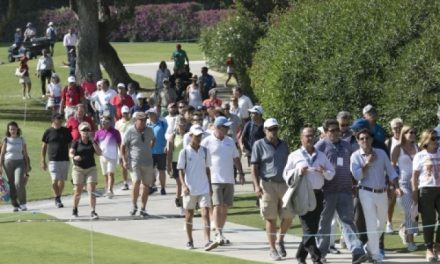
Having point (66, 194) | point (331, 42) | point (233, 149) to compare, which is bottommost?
point (66, 194)

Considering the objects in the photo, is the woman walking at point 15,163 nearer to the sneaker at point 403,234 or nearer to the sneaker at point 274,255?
the sneaker at point 274,255

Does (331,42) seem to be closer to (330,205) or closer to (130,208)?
(130,208)

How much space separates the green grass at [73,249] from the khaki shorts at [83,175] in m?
0.93

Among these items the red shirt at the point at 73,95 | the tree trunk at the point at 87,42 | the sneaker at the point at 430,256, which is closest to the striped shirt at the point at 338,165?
the sneaker at the point at 430,256

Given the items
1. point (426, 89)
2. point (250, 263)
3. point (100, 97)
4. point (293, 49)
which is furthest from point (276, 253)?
point (100, 97)

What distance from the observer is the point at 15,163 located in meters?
22.9

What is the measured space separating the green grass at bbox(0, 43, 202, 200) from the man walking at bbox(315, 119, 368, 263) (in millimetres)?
9786

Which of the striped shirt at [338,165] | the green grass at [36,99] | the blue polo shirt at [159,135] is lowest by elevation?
the green grass at [36,99]

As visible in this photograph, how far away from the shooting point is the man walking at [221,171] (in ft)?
58.8

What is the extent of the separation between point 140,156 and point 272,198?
465 cm

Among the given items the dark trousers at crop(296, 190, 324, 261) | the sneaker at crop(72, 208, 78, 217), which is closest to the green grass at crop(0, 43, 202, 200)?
the sneaker at crop(72, 208, 78, 217)

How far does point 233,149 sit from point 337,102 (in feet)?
13.7

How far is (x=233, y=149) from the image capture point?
1823 centimetres

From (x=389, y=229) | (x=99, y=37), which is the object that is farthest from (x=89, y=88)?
(x=389, y=229)
